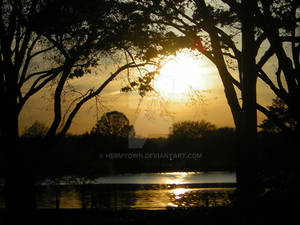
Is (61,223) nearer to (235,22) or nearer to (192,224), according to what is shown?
(192,224)

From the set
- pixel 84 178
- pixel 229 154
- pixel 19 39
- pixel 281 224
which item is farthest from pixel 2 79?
pixel 229 154

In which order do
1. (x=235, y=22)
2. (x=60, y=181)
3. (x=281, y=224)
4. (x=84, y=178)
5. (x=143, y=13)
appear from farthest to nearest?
(x=60, y=181) → (x=84, y=178) → (x=235, y=22) → (x=143, y=13) → (x=281, y=224)

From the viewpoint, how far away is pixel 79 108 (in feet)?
60.5

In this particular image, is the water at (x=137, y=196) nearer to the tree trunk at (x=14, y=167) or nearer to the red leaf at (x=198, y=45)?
the tree trunk at (x=14, y=167)

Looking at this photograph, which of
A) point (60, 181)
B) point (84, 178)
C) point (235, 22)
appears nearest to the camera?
point (235, 22)

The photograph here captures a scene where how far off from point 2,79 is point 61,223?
620 cm

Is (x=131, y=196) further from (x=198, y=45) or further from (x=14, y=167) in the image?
(x=198, y=45)

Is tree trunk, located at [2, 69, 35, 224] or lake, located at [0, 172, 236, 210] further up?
tree trunk, located at [2, 69, 35, 224]

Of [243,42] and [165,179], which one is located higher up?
[243,42]

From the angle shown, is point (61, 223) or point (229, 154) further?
point (229, 154)

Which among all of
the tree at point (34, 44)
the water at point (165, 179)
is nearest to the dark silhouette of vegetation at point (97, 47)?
the tree at point (34, 44)

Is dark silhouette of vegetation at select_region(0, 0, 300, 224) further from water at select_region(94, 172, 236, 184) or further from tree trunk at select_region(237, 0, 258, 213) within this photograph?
water at select_region(94, 172, 236, 184)

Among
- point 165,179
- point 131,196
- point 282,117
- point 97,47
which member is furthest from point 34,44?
point 165,179

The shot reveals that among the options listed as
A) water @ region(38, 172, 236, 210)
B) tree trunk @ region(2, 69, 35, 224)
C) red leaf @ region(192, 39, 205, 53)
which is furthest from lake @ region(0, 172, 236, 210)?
red leaf @ region(192, 39, 205, 53)
